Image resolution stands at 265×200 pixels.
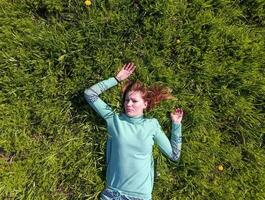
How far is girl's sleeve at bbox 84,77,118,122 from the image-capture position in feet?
13.2

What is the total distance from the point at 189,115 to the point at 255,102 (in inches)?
24.4

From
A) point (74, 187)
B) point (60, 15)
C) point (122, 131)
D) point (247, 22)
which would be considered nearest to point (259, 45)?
point (247, 22)

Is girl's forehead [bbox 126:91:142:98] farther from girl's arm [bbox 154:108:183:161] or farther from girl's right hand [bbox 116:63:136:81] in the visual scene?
girl's arm [bbox 154:108:183:161]

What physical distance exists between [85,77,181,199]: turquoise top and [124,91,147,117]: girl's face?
0.05 meters

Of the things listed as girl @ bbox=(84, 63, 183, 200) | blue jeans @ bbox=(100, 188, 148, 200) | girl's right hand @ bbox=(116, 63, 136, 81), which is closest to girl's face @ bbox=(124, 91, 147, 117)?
girl @ bbox=(84, 63, 183, 200)

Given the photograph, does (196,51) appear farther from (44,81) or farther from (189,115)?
(44,81)

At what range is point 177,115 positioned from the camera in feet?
13.6

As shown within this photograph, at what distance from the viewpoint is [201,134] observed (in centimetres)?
420

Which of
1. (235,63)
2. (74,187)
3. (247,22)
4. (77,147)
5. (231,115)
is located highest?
(247,22)

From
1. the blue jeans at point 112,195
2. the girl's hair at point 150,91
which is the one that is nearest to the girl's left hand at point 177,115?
the girl's hair at point 150,91

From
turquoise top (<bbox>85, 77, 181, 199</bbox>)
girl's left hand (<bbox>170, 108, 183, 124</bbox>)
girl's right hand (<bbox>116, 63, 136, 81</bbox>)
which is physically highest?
girl's right hand (<bbox>116, 63, 136, 81</bbox>)

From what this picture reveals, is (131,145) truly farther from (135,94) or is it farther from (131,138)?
(135,94)

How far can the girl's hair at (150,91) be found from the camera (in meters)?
4.09

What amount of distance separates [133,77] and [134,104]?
27 cm
